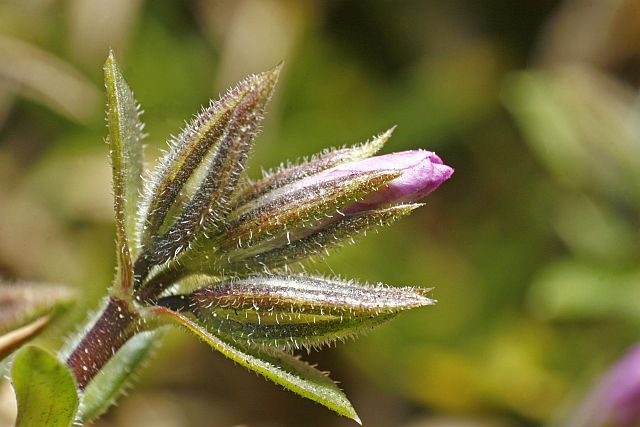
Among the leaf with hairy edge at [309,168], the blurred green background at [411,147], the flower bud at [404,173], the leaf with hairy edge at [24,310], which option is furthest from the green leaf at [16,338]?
the blurred green background at [411,147]

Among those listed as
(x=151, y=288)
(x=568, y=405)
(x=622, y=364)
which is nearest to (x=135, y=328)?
(x=151, y=288)

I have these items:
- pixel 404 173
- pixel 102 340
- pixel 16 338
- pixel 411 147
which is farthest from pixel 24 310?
pixel 411 147

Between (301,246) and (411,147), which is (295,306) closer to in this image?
(301,246)

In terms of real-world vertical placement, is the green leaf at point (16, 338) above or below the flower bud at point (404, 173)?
below

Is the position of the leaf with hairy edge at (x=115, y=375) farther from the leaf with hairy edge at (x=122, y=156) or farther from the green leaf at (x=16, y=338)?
the leaf with hairy edge at (x=122, y=156)

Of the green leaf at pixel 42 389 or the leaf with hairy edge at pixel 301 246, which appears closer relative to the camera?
the green leaf at pixel 42 389

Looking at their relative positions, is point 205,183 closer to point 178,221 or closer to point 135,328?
point 178,221
